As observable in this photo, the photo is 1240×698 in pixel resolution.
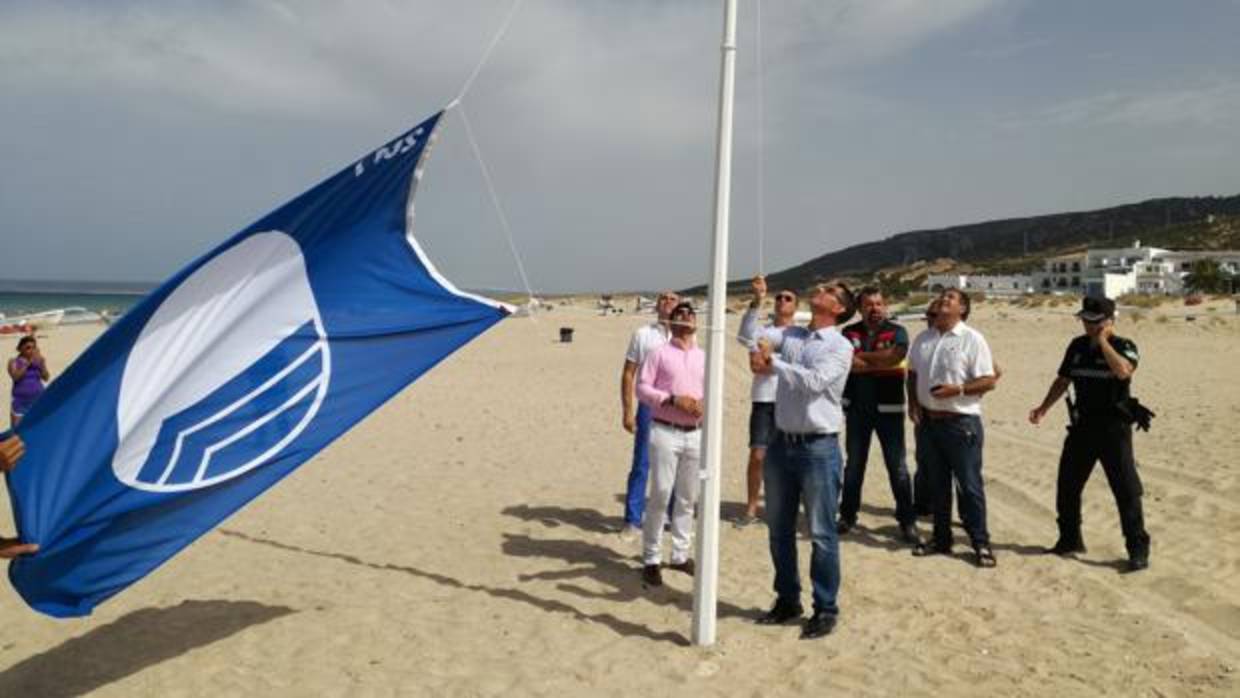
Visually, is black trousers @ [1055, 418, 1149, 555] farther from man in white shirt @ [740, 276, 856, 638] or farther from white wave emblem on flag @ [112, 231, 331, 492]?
white wave emblem on flag @ [112, 231, 331, 492]

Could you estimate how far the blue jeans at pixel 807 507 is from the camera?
17.0 feet

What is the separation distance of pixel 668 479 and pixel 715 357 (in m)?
1.41

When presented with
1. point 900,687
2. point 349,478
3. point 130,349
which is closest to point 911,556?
point 900,687

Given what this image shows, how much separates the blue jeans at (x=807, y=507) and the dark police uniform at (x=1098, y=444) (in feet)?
8.11

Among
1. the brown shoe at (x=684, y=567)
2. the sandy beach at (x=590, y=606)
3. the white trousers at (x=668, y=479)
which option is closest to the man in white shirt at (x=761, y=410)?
the sandy beach at (x=590, y=606)

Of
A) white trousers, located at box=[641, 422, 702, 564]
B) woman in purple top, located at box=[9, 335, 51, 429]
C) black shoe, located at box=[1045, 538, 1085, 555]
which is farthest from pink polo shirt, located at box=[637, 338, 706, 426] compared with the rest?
woman in purple top, located at box=[9, 335, 51, 429]

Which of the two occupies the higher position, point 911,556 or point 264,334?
point 264,334

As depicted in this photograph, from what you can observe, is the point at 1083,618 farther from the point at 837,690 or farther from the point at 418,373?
the point at 418,373

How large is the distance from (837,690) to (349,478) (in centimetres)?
682

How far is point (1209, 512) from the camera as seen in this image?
25.3ft

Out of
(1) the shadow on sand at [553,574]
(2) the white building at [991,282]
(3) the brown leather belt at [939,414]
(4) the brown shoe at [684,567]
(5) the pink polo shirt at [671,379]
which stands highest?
(2) the white building at [991,282]

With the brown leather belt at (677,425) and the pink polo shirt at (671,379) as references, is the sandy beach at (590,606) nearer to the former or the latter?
the brown leather belt at (677,425)

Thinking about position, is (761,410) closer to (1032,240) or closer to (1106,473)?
(1106,473)

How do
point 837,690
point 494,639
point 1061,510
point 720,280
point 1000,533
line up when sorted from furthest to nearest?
point 1000,533 → point 1061,510 → point 494,639 → point 720,280 → point 837,690
